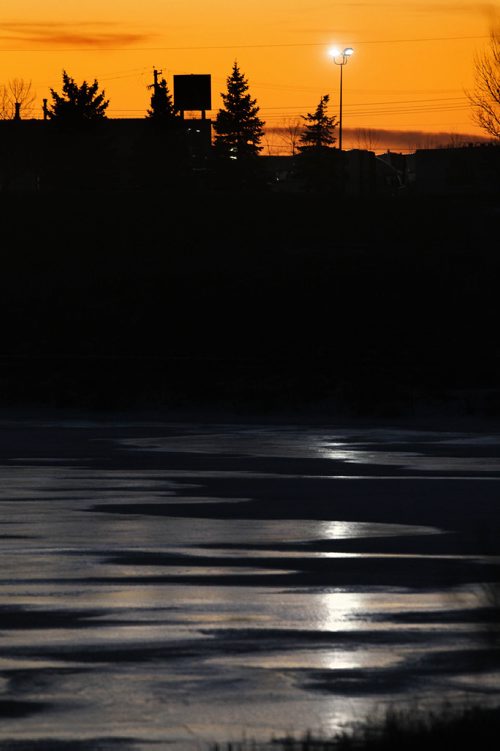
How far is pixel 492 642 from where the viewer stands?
7883 millimetres

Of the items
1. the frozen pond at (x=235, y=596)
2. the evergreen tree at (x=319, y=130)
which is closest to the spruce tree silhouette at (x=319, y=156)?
the evergreen tree at (x=319, y=130)

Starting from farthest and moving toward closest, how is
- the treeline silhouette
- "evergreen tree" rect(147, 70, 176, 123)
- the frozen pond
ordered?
"evergreen tree" rect(147, 70, 176, 123) < the treeline silhouette < the frozen pond

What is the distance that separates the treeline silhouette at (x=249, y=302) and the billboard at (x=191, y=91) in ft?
148

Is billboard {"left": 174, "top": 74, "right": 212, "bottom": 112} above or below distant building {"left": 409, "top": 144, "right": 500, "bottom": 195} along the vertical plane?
above

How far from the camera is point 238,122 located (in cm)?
12244

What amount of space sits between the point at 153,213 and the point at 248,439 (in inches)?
1736

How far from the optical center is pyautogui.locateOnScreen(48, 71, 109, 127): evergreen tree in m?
100

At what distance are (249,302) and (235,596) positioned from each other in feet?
148

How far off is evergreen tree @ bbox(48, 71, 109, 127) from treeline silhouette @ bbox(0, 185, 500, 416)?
26263mm

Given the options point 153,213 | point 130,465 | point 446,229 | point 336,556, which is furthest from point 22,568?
point 153,213

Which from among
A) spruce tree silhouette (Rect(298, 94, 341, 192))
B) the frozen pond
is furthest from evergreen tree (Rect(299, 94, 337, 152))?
the frozen pond

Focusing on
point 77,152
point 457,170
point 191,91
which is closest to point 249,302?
point 77,152

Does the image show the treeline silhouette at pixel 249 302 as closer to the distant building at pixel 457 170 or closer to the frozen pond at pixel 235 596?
the frozen pond at pixel 235 596

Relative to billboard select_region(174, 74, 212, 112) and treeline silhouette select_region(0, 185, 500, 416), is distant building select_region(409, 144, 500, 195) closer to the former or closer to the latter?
billboard select_region(174, 74, 212, 112)
